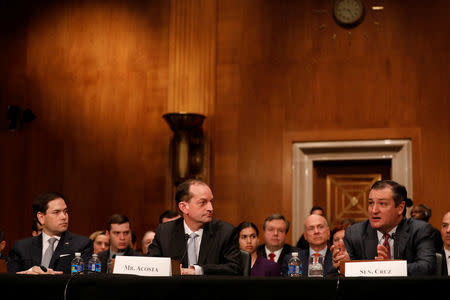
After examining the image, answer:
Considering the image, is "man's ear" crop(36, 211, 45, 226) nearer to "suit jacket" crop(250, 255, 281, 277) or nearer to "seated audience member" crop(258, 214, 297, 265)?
"suit jacket" crop(250, 255, 281, 277)

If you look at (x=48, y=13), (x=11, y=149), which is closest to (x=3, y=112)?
(x=11, y=149)

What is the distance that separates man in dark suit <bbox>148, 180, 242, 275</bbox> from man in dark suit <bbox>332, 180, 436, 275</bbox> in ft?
2.16

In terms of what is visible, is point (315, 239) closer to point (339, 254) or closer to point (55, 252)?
point (339, 254)

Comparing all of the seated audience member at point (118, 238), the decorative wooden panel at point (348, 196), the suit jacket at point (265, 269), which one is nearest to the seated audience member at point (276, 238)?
the suit jacket at point (265, 269)

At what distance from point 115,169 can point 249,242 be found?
343cm

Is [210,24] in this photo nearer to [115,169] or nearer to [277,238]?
[115,169]

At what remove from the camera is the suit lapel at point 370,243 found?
3.88 m

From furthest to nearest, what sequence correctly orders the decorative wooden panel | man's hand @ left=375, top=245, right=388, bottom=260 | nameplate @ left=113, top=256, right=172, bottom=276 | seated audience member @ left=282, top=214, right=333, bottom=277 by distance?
the decorative wooden panel, seated audience member @ left=282, top=214, right=333, bottom=277, man's hand @ left=375, top=245, right=388, bottom=260, nameplate @ left=113, top=256, right=172, bottom=276

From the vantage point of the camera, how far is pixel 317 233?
4.96 meters

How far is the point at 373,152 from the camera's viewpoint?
318 inches

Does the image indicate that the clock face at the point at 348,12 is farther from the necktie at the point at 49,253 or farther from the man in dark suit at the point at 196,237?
the necktie at the point at 49,253

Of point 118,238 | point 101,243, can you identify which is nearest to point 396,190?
point 118,238

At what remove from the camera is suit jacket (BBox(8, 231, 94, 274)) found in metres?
4.12

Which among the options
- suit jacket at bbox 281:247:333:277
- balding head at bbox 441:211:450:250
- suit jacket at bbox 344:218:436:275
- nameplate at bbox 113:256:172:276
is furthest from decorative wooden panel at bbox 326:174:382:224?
nameplate at bbox 113:256:172:276
